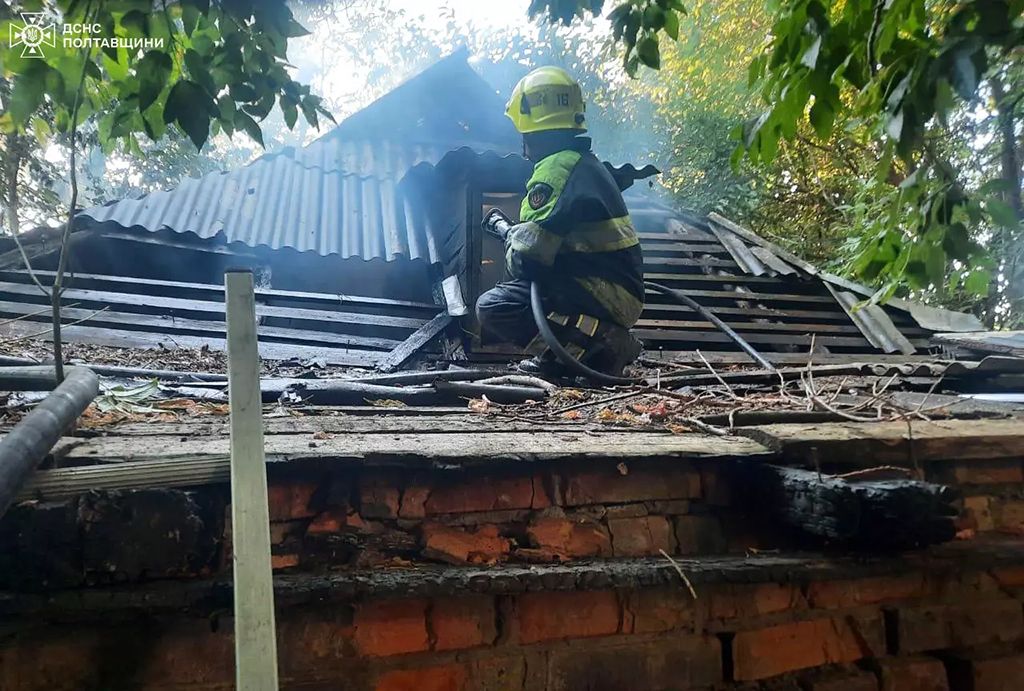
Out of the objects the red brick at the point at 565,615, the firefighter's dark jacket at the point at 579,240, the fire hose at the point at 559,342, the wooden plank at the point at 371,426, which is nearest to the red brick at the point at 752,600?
the red brick at the point at 565,615

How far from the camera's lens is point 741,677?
1.94 meters

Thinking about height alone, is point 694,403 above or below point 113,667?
above

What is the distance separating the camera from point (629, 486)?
6.39 feet

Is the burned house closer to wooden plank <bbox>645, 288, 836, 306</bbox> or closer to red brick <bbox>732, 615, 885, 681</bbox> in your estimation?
red brick <bbox>732, 615, 885, 681</bbox>

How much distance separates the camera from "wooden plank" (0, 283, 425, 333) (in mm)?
4809

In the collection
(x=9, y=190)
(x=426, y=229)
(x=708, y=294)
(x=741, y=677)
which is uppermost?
(x=9, y=190)

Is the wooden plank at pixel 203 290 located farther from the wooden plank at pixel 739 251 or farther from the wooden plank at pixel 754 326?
the wooden plank at pixel 739 251

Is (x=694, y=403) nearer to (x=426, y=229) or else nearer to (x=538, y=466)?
(x=538, y=466)

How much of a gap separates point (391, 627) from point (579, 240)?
9.18 feet

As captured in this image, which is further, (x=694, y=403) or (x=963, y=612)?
(x=694, y=403)

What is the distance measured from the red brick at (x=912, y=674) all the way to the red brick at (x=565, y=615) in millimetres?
975

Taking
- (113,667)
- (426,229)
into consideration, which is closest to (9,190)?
(426,229)

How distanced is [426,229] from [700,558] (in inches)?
185

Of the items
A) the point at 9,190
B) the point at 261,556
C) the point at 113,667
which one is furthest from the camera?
the point at 9,190
